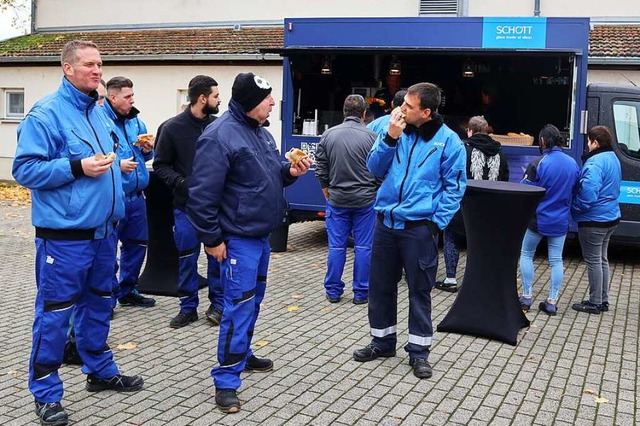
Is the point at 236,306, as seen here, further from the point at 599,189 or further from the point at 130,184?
the point at 599,189

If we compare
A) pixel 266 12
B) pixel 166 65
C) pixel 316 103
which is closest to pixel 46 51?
pixel 166 65

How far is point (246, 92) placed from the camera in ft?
14.7

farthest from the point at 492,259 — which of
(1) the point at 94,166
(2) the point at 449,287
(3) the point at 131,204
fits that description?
(1) the point at 94,166

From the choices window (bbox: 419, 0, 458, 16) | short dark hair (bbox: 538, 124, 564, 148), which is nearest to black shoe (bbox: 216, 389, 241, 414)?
short dark hair (bbox: 538, 124, 564, 148)

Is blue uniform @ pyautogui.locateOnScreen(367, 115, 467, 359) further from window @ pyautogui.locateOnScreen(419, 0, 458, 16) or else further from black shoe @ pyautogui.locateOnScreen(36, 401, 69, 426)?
window @ pyautogui.locateOnScreen(419, 0, 458, 16)

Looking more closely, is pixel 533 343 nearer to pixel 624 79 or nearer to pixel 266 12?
pixel 624 79

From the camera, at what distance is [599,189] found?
6891 mm

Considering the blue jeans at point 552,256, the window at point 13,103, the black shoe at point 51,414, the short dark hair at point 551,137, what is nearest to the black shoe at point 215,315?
the black shoe at point 51,414

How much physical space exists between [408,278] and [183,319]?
2.13 m

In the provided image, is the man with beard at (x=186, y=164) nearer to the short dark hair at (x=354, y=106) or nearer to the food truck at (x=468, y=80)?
the short dark hair at (x=354, y=106)

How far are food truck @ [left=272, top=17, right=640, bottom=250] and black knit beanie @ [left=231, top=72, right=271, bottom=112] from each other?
5647 millimetres

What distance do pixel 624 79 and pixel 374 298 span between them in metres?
11.1

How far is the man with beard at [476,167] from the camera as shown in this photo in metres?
8.11

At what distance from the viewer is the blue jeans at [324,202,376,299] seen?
24.3 feet
